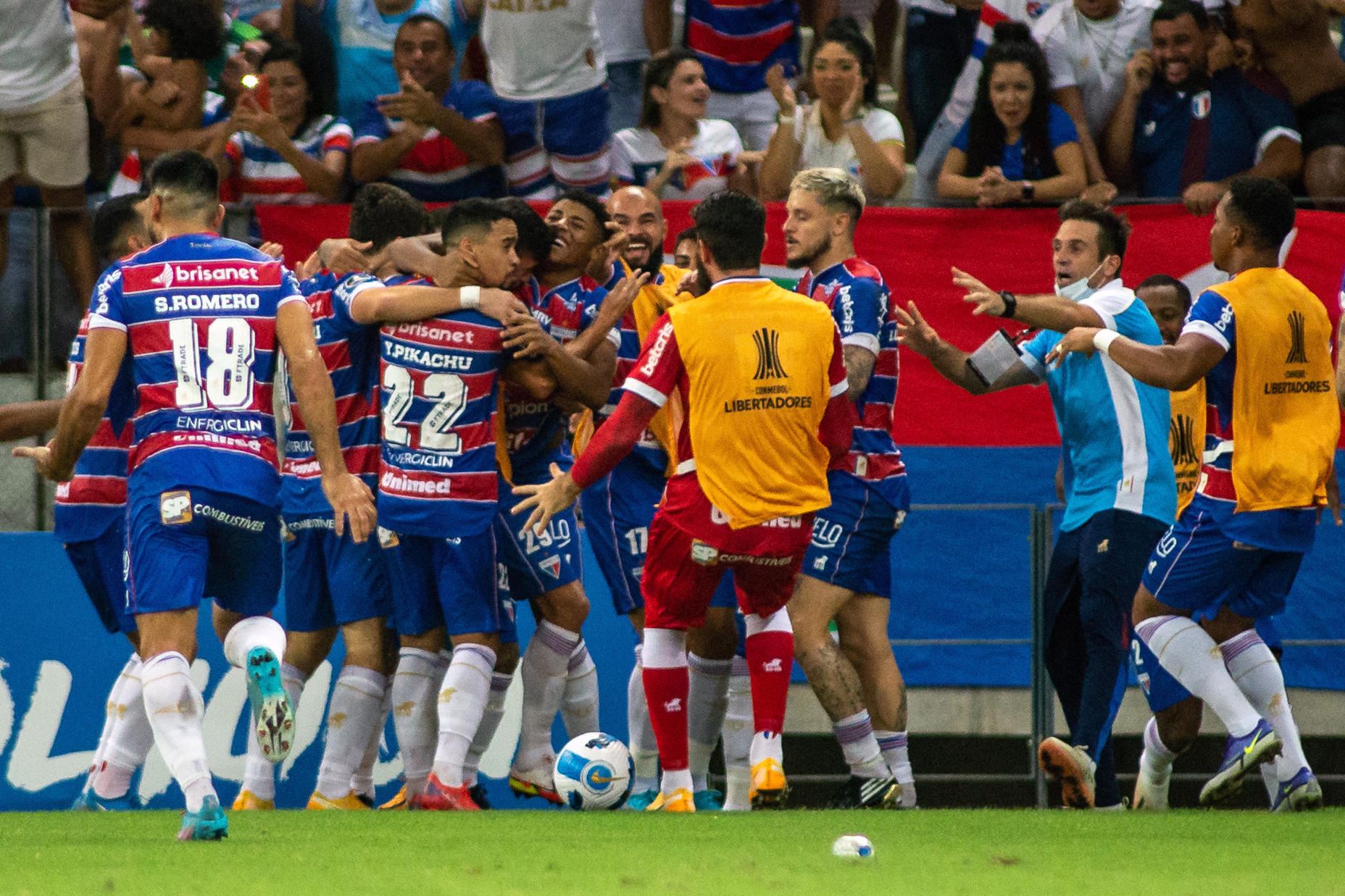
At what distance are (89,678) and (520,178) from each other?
3948 mm

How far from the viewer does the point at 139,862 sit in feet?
16.7

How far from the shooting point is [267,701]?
567 centimetres

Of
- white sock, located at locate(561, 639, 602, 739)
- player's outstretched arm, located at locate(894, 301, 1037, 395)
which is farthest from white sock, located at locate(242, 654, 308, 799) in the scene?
player's outstretched arm, located at locate(894, 301, 1037, 395)

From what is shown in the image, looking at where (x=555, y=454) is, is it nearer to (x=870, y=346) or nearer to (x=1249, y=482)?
(x=870, y=346)

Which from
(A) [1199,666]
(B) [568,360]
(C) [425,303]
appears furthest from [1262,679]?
(C) [425,303]

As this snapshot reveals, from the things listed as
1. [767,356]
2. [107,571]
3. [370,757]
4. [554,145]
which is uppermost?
[554,145]

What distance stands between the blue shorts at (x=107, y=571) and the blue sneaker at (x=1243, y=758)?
15.4 ft

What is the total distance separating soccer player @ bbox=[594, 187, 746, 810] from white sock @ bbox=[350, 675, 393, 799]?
115cm

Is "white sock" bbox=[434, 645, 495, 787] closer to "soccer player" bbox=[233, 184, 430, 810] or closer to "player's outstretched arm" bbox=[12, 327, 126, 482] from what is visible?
"soccer player" bbox=[233, 184, 430, 810]

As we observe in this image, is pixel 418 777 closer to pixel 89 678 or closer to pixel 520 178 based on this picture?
pixel 89 678

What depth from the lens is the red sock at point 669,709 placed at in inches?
267

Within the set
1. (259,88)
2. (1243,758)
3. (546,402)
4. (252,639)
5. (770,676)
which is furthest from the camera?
(259,88)

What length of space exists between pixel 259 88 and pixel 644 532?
4.80 metres

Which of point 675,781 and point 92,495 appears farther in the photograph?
point 92,495
